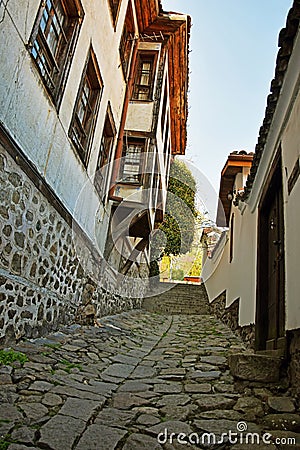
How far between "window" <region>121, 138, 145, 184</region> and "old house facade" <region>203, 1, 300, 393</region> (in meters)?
3.02

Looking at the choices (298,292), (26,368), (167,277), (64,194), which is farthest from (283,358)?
(167,277)

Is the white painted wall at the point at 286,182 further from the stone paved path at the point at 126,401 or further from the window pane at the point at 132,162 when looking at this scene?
the window pane at the point at 132,162

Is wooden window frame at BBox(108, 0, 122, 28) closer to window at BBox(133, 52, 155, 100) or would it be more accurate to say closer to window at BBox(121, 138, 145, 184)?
window at BBox(133, 52, 155, 100)

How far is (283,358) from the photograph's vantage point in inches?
134

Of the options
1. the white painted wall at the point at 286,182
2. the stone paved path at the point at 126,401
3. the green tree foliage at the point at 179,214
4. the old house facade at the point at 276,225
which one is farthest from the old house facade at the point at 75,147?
the green tree foliage at the point at 179,214

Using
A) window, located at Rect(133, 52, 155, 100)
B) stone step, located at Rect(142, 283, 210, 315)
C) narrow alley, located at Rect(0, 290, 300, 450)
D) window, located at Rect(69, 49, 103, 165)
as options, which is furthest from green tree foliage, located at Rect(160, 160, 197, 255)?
narrow alley, located at Rect(0, 290, 300, 450)

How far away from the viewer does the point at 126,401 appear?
10.1ft

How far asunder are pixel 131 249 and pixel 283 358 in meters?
7.76

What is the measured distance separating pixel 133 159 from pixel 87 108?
2862 millimetres

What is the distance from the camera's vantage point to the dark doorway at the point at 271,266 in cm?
423

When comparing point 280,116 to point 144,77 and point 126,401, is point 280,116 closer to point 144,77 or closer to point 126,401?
point 126,401

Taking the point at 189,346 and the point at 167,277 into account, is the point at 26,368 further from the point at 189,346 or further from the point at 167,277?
the point at 167,277

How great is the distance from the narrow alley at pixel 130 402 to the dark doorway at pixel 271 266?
66 cm

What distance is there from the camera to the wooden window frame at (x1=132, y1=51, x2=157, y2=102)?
32.3 feet
